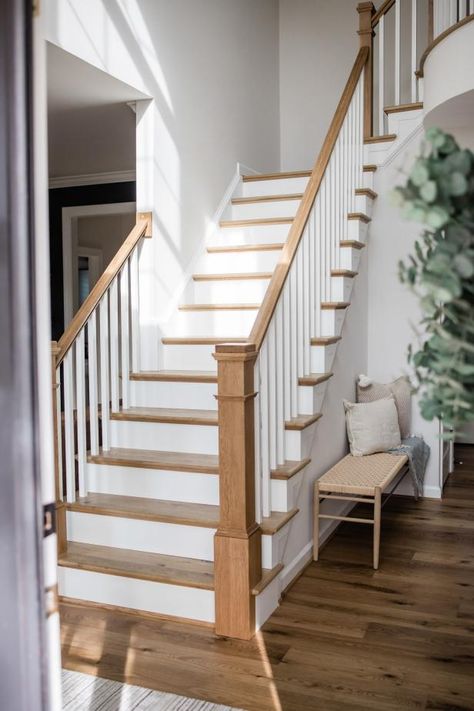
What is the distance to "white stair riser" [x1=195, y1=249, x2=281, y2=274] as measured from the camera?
4805mm

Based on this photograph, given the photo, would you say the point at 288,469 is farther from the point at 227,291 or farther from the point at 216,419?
the point at 227,291

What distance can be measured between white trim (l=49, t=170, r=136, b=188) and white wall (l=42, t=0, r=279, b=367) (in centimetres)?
105

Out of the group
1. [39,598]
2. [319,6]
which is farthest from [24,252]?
[319,6]

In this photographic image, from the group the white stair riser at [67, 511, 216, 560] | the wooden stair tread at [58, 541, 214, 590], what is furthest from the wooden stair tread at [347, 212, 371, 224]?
the wooden stair tread at [58, 541, 214, 590]

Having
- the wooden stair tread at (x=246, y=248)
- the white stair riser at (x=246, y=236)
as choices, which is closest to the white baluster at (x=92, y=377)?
the wooden stair tread at (x=246, y=248)

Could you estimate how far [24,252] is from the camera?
4.16 feet

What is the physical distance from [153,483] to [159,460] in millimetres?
123

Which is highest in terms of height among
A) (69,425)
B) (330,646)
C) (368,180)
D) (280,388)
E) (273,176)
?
(273,176)

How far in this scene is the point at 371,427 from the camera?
15.0ft

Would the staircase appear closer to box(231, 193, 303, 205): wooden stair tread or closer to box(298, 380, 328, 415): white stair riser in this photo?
box(298, 380, 328, 415): white stair riser

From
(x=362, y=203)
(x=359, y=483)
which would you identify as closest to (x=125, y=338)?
(x=359, y=483)

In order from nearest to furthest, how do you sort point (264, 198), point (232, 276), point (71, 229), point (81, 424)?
point (81, 424) < point (232, 276) < point (264, 198) < point (71, 229)

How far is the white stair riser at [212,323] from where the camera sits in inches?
176

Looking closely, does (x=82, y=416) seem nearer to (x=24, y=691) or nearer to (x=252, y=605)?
(x=252, y=605)
